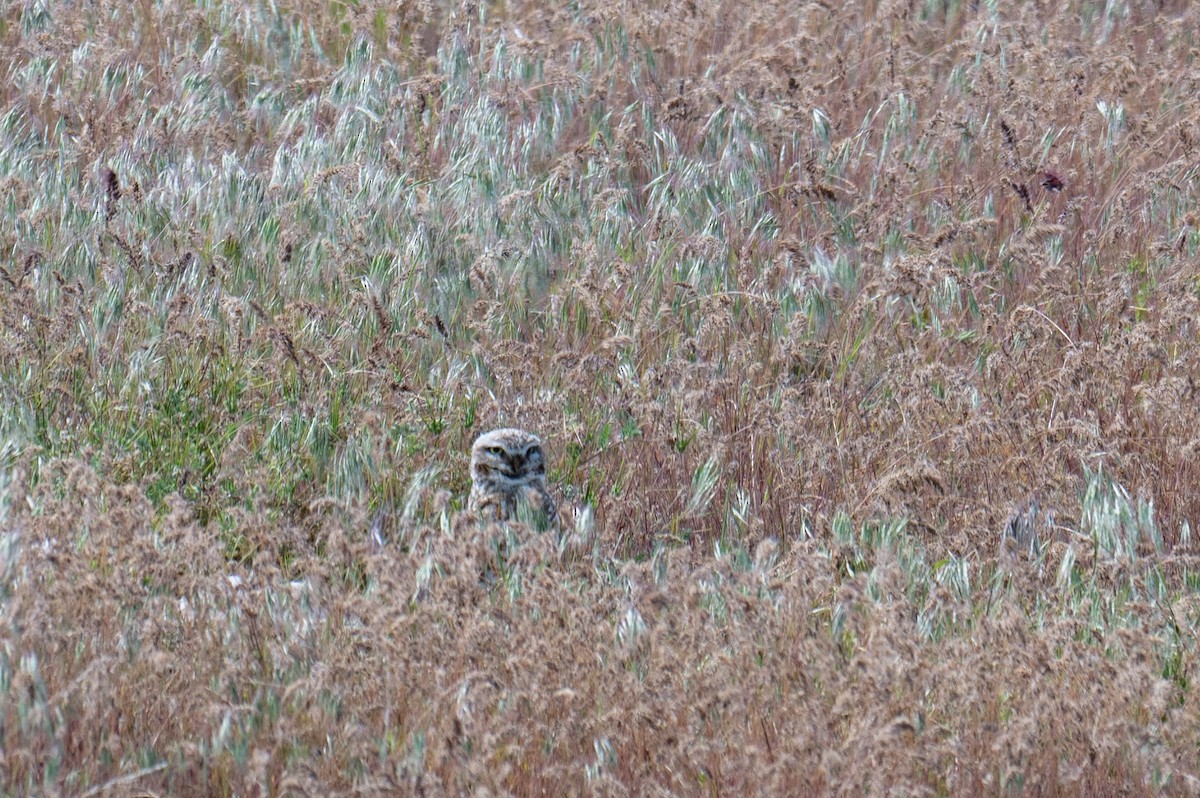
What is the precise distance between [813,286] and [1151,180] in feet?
5.89

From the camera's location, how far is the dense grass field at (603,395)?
3.38m

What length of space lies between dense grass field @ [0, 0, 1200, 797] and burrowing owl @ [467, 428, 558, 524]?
5.1 inches

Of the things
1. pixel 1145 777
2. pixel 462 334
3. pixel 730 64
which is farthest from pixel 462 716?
pixel 730 64

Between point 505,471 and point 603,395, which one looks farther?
point 603,395

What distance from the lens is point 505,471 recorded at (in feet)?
16.6

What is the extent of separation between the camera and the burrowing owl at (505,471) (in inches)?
196

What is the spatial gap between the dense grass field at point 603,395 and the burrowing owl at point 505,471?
0.13 metres

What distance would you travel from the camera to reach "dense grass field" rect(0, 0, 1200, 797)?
338 cm

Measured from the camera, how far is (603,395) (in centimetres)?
572

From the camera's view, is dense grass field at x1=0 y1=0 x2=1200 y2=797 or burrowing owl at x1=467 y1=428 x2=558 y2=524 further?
burrowing owl at x1=467 y1=428 x2=558 y2=524

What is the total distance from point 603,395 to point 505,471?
0.78 meters

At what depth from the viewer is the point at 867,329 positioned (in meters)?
6.39

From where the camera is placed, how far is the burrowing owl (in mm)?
4984

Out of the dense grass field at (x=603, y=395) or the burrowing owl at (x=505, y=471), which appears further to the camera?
the burrowing owl at (x=505, y=471)
